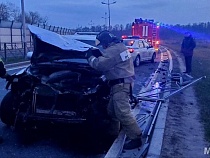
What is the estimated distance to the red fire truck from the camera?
26.4 m

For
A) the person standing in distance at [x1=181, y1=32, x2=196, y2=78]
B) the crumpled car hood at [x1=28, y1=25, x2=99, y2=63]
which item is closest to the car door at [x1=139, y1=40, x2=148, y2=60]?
the person standing in distance at [x1=181, y1=32, x2=196, y2=78]

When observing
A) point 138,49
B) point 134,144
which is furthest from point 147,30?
point 134,144

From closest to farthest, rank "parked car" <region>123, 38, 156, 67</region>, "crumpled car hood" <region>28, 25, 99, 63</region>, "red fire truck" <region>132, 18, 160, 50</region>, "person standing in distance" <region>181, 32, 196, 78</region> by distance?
"crumpled car hood" <region>28, 25, 99, 63</region>, "person standing in distance" <region>181, 32, 196, 78</region>, "parked car" <region>123, 38, 156, 67</region>, "red fire truck" <region>132, 18, 160, 50</region>

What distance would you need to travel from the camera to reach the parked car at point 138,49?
16.5 meters

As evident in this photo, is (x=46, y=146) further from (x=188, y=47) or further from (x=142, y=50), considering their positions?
(x=142, y=50)

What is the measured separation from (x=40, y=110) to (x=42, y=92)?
0.28 m

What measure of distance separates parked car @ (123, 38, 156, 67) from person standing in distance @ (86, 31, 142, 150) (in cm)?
1151

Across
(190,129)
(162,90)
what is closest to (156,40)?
(162,90)

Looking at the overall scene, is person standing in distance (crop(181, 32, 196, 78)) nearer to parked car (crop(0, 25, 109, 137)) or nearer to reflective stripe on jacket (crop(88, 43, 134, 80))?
parked car (crop(0, 25, 109, 137))

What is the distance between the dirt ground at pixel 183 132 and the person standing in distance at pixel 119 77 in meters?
0.52

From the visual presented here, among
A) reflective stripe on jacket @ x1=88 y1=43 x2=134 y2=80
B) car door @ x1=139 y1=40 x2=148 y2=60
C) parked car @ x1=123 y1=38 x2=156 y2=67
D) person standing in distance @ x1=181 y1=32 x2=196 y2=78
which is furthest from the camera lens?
car door @ x1=139 y1=40 x2=148 y2=60

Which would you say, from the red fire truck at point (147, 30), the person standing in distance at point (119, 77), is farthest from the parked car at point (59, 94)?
the red fire truck at point (147, 30)

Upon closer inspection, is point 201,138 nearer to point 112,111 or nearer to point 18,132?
point 112,111

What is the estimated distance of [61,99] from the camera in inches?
187
